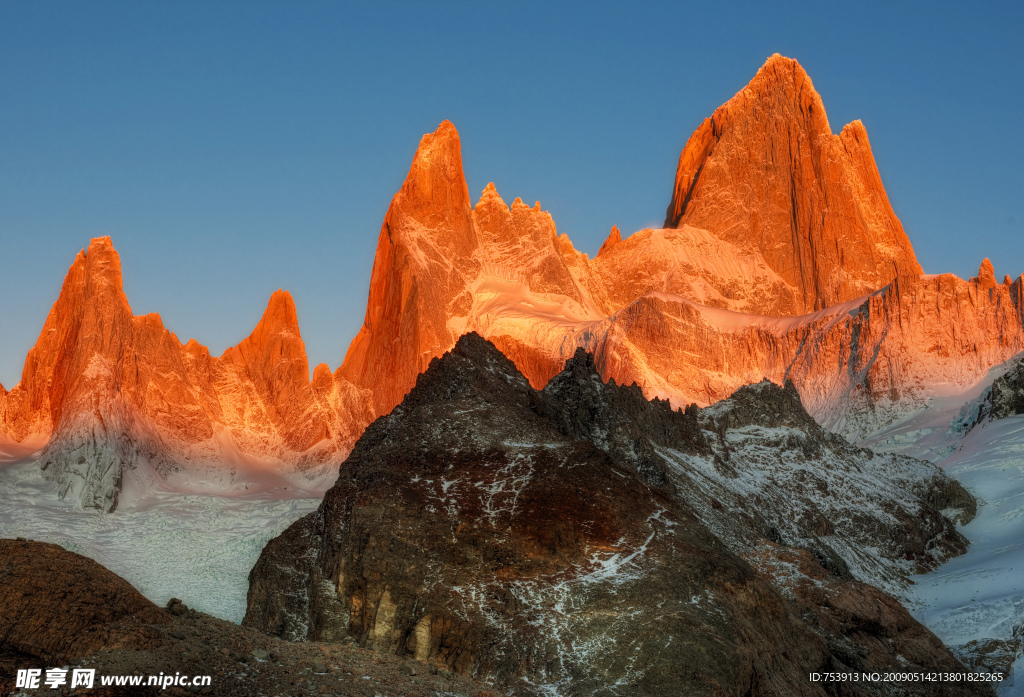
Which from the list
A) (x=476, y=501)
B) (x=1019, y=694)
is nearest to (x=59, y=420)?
(x=476, y=501)

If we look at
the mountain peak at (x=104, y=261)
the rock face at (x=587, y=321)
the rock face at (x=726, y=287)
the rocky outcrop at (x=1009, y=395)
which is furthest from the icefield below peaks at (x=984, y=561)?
the mountain peak at (x=104, y=261)

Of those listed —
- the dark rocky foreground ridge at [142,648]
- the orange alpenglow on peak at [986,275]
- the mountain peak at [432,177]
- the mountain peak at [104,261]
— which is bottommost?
the dark rocky foreground ridge at [142,648]

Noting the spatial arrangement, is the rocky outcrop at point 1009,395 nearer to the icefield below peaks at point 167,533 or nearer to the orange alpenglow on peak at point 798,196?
the icefield below peaks at point 167,533

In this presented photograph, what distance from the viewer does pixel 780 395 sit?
68.9m

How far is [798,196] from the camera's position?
555 ft

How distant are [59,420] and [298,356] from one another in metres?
40.9

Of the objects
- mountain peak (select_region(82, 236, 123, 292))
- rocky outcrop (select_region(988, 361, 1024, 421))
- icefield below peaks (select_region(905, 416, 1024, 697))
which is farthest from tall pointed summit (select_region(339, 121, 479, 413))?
icefield below peaks (select_region(905, 416, 1024, 697))

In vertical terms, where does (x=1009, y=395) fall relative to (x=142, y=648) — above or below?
above

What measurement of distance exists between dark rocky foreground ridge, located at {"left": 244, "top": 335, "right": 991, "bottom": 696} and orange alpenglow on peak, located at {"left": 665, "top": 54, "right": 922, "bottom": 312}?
121 m

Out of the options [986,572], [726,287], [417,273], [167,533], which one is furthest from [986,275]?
[167,533]

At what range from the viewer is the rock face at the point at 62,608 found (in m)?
22.1

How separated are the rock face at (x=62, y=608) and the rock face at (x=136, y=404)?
51.0 m

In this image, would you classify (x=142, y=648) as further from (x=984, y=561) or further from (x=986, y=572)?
(x=984, y=561)

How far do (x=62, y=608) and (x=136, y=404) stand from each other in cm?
6901
